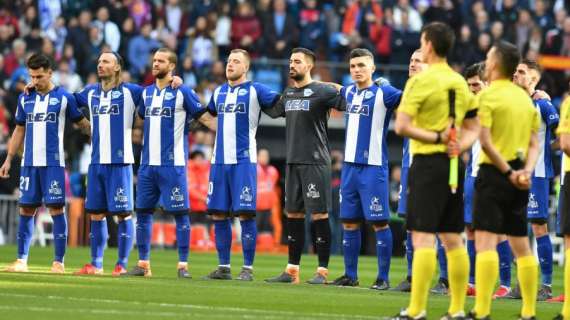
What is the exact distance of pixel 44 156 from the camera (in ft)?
54.5

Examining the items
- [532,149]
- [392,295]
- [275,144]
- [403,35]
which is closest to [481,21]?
[403,35]

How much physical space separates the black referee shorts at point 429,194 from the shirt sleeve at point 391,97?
4499mm

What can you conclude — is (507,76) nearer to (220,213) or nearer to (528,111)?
(528,111)

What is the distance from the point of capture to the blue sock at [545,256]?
15.4m

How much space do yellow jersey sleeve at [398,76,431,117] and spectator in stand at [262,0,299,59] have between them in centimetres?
1990

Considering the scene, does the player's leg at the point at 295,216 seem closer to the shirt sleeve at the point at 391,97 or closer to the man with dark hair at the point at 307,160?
the man with dark hair at the point at 307,160

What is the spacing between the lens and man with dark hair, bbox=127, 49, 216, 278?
54.4ft

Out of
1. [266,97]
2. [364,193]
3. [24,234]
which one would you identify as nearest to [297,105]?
[266,97]

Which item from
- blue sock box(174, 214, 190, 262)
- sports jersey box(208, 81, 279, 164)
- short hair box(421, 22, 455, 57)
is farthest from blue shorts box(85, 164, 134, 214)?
short hair box(421, 22, 455, 57)

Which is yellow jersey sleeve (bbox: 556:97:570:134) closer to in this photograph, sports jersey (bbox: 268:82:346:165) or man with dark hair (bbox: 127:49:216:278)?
sports jersey (bbox: 268:82:346:165)

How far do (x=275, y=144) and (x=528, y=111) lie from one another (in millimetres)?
20117

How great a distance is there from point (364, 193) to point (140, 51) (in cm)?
1484

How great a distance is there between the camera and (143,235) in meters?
16.6

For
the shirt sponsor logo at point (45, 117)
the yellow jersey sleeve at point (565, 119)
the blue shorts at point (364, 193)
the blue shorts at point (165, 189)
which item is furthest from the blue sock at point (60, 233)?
the yellow jersey sleeve at point (565, 119)
